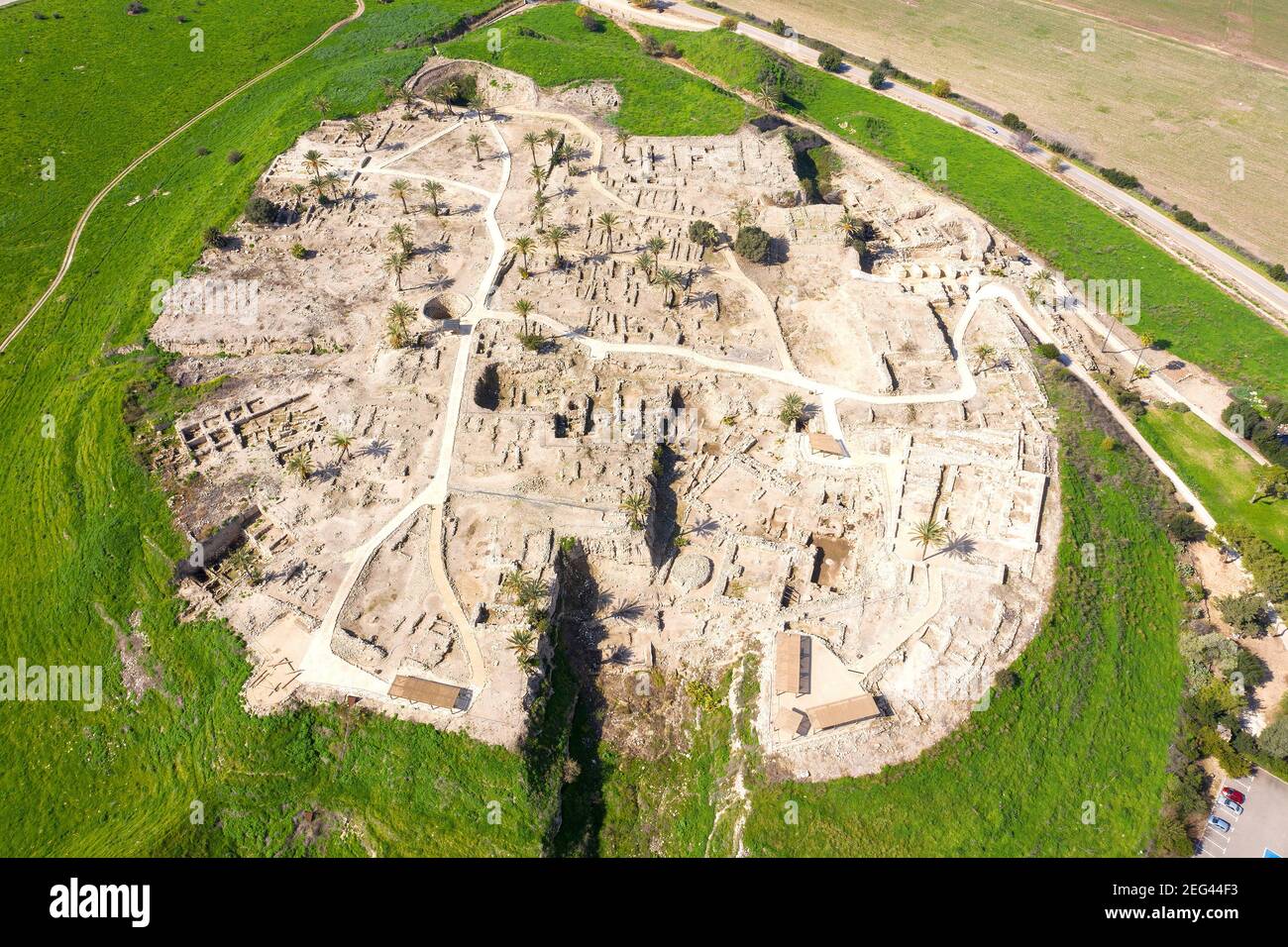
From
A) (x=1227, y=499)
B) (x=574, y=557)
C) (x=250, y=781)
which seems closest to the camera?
(x=250, y=781)

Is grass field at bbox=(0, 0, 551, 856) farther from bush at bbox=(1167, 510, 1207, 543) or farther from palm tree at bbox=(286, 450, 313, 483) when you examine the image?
bush at bbox=(1167, 510, 1207, 543)

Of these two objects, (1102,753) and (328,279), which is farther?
(328,279)

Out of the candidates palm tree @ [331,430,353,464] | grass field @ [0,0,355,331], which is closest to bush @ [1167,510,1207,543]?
palm tree @ [331,430,353,464]

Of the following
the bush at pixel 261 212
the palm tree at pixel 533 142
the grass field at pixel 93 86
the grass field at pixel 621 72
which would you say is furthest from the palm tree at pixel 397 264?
the grass field at pixel 621 72

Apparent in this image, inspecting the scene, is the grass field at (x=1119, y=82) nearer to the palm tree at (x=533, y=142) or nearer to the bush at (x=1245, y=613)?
the bush at (x=1245, y=613)

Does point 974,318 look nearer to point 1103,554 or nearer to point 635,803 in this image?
point 1103,554

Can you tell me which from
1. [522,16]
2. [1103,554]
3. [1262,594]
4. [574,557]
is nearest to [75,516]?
[574,557]
